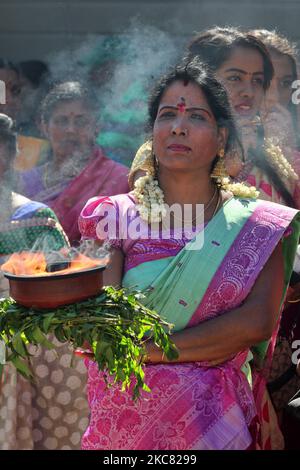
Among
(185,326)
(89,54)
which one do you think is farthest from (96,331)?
(89,54)

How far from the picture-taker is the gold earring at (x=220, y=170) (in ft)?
10.8

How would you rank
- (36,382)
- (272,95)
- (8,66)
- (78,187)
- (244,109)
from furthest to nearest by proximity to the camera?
(8,66), (78,187), (272,95), (244,109), (36,382)

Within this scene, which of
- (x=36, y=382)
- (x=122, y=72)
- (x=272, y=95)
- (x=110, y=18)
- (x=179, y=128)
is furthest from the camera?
(x=110, y=18)

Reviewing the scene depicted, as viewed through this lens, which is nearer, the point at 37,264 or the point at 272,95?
the point at 37,264

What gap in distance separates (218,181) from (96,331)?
95 centimetres

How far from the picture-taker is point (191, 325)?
304 cm

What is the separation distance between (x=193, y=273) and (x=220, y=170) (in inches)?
17.5

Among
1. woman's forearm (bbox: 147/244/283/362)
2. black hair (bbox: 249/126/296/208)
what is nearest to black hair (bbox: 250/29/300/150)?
black hair (bbox: 249/126/296/208)

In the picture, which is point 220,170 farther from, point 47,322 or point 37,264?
point 47,322

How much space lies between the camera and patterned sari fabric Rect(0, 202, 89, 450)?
4105 millimetres

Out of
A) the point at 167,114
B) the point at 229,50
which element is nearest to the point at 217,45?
the point at 229,50

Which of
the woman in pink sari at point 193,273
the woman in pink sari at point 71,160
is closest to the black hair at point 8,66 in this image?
the woman in pink sari at point 71,160

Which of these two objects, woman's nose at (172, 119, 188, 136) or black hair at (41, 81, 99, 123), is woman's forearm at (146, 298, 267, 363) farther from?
black hair at (41, 81, 99, 123)

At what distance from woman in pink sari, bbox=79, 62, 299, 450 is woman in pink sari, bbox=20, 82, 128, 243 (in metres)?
1.65
